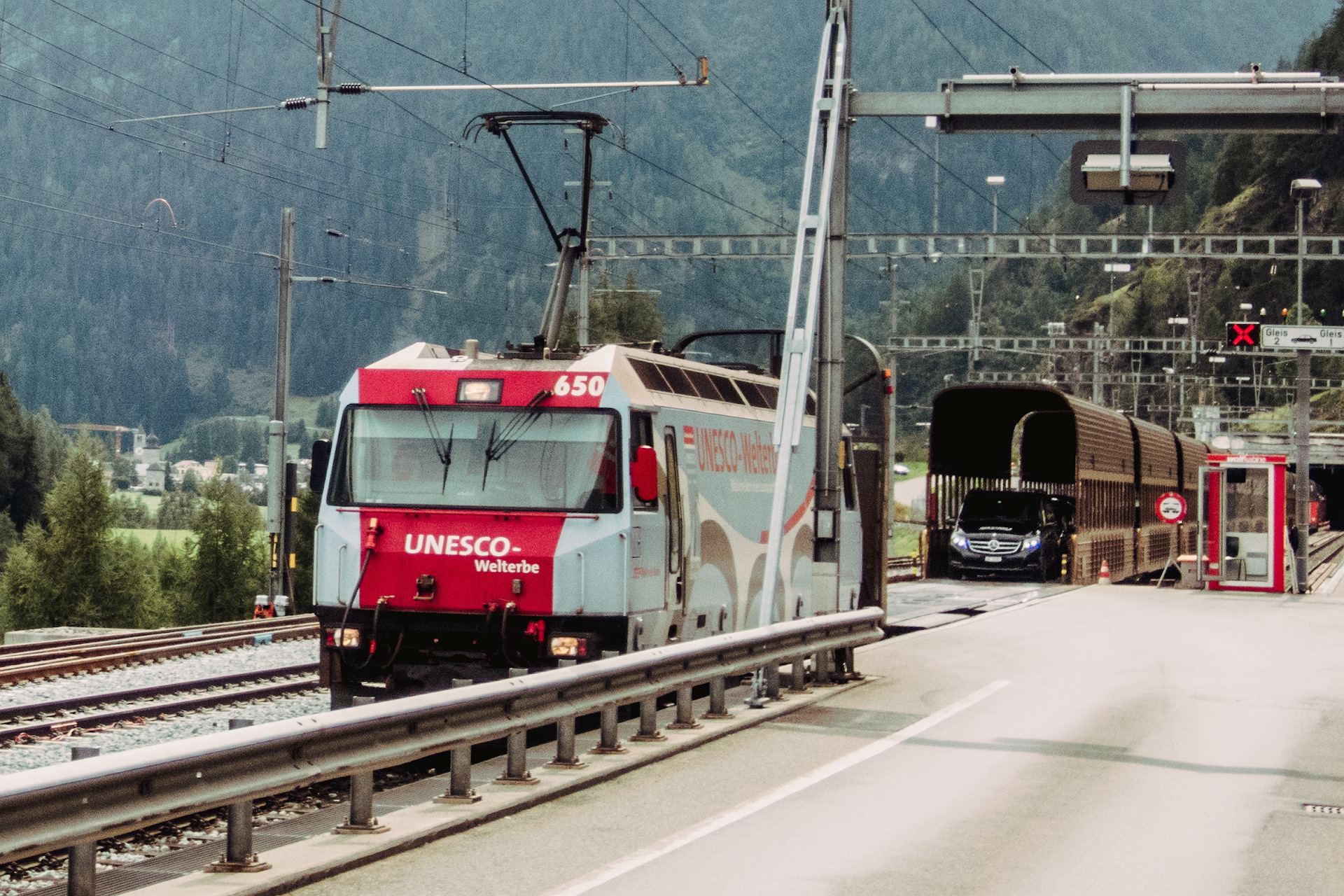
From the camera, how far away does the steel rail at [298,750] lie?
6105 mm

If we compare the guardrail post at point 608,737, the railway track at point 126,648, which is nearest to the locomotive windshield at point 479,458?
the guardrail post at point 608,737

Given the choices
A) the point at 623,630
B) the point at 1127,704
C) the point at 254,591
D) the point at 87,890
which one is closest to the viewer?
the point at 87,890

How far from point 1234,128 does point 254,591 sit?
55891 millimetres

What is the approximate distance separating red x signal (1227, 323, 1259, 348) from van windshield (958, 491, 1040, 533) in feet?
16.8

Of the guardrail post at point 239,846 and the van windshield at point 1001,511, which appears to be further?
the van windshield at point 1001,511

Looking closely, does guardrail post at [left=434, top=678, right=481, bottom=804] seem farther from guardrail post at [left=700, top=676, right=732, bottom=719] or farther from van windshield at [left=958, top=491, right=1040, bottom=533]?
van windshield at [left=958, top=491, right=1040, bottom=533]

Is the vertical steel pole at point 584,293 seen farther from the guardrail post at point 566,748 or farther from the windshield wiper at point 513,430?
the guardrail post at point 566,748

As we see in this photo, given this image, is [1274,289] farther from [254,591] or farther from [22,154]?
[22,154]

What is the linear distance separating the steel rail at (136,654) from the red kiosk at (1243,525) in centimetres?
1707

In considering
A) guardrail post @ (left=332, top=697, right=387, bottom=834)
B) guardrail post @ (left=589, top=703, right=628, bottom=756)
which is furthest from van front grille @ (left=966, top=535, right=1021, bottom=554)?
guardrail post @ (left=332, top=697, right=387, bottom=834)

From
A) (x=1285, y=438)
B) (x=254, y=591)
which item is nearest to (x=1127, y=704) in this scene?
(x=254, y=591)

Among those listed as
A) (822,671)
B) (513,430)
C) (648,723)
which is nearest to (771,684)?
(822,671)

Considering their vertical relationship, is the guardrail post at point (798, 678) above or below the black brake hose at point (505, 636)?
below

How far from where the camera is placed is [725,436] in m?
15.4
